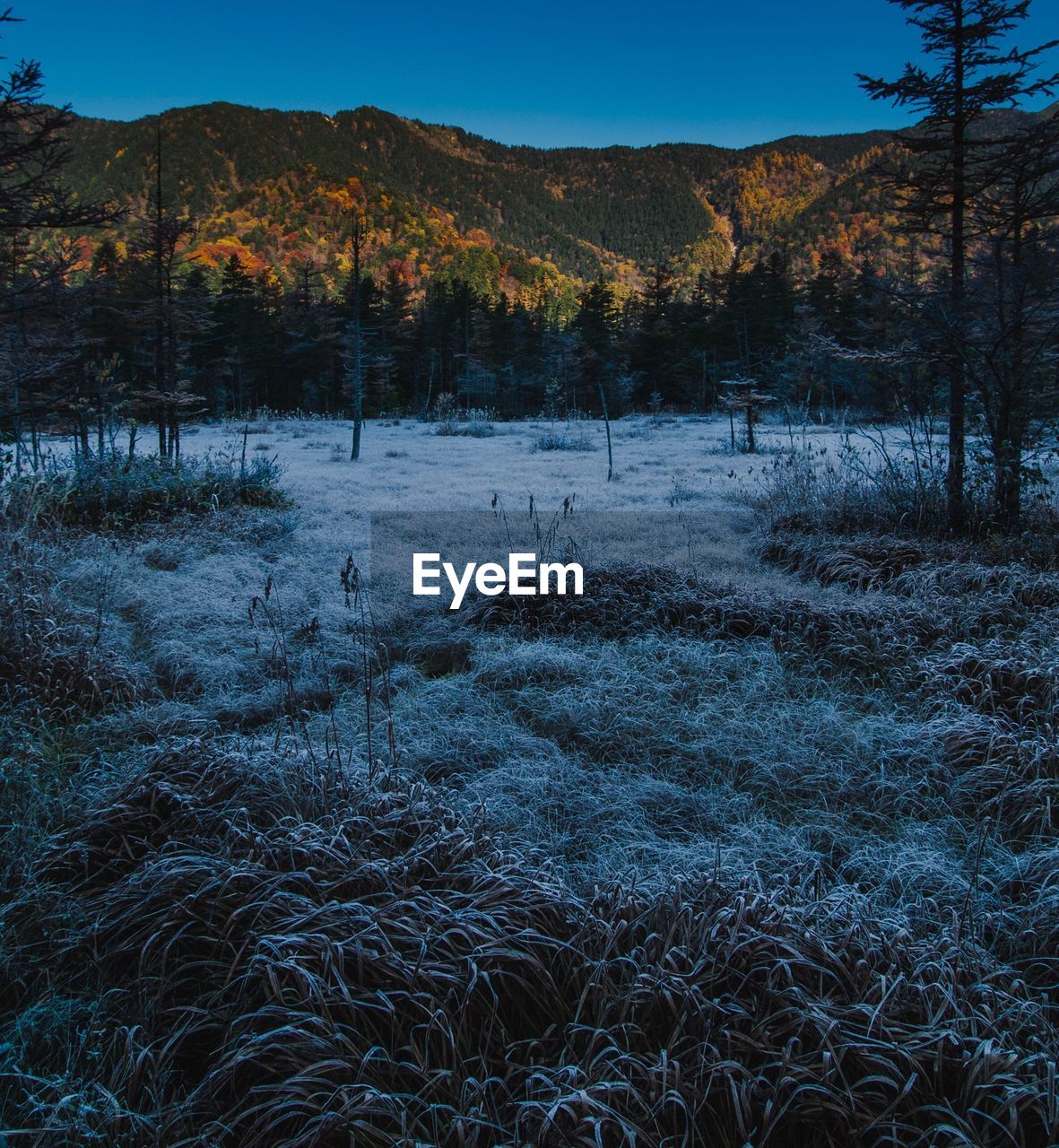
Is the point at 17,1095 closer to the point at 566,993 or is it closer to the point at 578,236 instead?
the point at 566,993

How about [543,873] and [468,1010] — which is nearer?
[468,1010]

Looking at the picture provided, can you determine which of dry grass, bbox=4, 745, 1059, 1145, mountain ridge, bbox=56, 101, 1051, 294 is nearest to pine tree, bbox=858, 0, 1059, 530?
dry grass, bbox=4, 745, 1059, 1145

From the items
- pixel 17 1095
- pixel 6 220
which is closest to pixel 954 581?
pixel 17 1095

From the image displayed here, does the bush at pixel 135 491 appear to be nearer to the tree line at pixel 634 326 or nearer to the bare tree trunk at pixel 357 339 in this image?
the tree line at pixel 634 326

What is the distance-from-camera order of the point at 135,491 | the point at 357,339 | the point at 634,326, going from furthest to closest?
the point at 634,326 → the point at 357,339 → the point at 135,491

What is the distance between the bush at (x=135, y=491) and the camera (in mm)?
8719

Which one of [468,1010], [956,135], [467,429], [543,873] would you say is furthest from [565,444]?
[468,1010]

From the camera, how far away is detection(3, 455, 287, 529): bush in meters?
8.72

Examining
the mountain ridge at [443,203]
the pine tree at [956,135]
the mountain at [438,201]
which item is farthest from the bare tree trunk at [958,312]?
the mountain at [438,201]

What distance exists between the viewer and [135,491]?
9.51m

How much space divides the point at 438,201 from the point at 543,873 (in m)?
169

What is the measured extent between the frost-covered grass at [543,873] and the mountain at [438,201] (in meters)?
62.0

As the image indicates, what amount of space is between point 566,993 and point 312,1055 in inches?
28.2

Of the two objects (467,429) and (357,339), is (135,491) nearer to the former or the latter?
(357,339)
